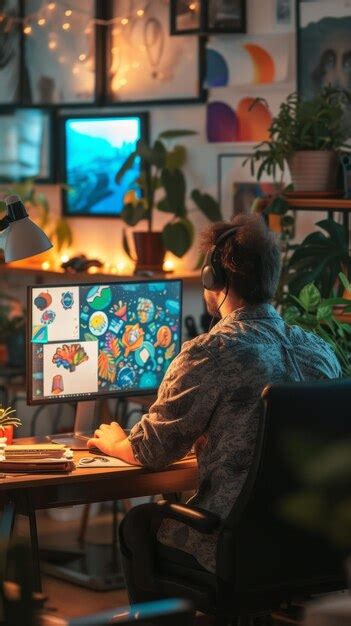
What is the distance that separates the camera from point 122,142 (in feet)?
20.6

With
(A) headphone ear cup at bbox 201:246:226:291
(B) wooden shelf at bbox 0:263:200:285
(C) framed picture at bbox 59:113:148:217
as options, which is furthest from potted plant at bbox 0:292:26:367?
(A) headphone ear cup at bbox 201:246:226:291

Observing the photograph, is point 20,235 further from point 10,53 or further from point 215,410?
point 10,53

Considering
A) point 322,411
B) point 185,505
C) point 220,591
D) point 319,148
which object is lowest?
point 220,591

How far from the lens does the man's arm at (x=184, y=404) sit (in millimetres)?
2904

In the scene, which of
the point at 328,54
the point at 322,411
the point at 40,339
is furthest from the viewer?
the point at 328,54

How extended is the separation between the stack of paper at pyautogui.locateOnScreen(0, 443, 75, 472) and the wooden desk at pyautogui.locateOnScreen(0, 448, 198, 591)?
1.1 inches

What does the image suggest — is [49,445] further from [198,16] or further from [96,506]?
[198,16]

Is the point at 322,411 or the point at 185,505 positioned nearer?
the point at 322,411

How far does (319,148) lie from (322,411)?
208cm

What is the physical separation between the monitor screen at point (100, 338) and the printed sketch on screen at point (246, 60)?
1981 millimetres

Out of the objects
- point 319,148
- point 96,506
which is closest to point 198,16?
point 319,148

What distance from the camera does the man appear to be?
114 inches

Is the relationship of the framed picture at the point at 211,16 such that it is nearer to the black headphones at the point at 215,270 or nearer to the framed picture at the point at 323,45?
the framed picture at the point at 323,45

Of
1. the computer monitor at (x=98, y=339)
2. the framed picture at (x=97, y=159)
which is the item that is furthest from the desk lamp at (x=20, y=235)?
the framed picture at (x=97, y=159)
